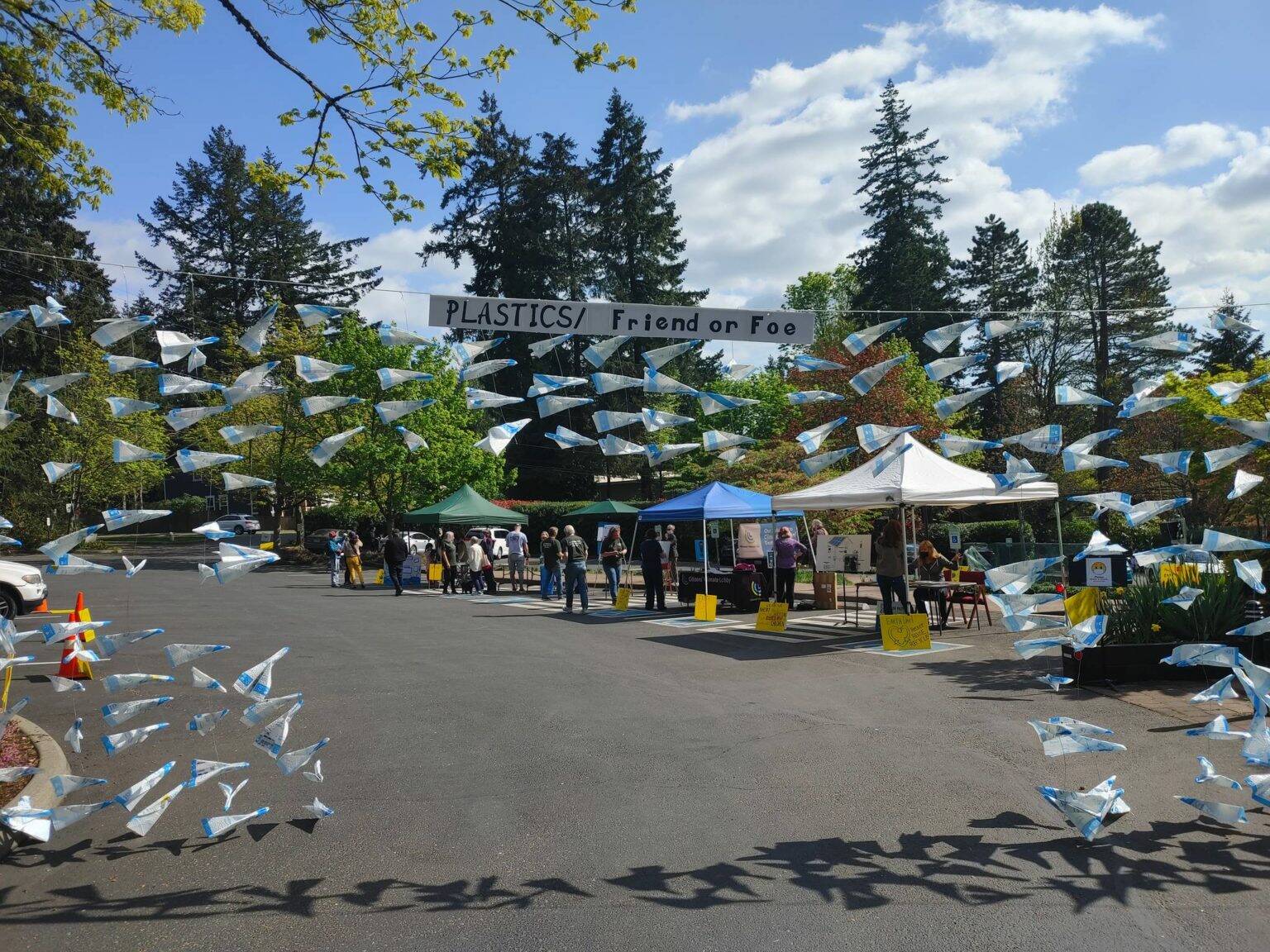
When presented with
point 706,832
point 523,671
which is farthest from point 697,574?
point 706,832

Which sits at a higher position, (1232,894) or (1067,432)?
(1067,432)

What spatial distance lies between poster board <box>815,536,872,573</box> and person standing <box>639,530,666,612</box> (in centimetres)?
325

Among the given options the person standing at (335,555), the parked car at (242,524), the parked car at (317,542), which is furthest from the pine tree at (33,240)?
the parked car at (242,524)

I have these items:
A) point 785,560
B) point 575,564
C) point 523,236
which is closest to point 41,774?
point 575,564

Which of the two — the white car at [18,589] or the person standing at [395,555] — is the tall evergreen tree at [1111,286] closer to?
the person standing at [395,555]

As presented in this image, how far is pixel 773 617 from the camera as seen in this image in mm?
14680

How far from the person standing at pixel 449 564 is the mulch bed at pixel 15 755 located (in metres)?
16.5

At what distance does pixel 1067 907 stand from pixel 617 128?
4376 centimetres

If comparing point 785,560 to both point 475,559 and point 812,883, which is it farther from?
point 812,883

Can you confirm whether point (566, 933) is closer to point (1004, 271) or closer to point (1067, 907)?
point (1067, 907)

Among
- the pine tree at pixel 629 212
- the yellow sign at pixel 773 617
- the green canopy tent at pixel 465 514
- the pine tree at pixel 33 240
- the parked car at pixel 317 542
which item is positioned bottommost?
the yellow sign at pixel 773 617

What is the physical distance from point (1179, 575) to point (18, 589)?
17410mm

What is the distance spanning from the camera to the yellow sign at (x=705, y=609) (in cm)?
1638

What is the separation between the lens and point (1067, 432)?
38.3m
